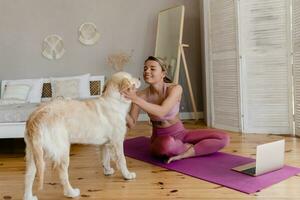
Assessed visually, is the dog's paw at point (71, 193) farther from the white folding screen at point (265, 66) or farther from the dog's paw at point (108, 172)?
the white folding screen at point (265, 66)

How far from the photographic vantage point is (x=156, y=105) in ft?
7.37

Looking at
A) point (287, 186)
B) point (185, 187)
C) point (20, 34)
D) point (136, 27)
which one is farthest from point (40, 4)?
point (287, 186)

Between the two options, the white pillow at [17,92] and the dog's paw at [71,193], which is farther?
the white pillow at [17,92]

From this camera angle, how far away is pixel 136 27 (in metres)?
5.08

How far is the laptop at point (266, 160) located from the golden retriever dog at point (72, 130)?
79 centimetres

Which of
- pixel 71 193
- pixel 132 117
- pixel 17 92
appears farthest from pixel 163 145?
pixel 17 92

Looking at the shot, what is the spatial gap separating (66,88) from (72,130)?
8.89ft

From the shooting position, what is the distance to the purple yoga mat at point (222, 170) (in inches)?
76.9

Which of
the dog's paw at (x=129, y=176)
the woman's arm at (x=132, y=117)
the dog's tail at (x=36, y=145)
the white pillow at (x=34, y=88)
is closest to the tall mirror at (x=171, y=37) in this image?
the white pillow at (x=34, y=88)

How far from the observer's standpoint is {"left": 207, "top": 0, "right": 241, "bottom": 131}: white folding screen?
384cm

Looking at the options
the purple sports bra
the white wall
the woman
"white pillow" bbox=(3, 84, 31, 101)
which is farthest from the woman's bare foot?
"white pillow" bbox=(3, 84, 31, 101)

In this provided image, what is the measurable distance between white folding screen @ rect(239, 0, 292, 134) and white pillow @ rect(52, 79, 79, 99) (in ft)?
7.31

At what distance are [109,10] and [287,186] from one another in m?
3.96

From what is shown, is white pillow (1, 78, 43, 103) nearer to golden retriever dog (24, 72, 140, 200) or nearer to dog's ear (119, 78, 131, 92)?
golden retriever dog (24, 72, 140, 200)
